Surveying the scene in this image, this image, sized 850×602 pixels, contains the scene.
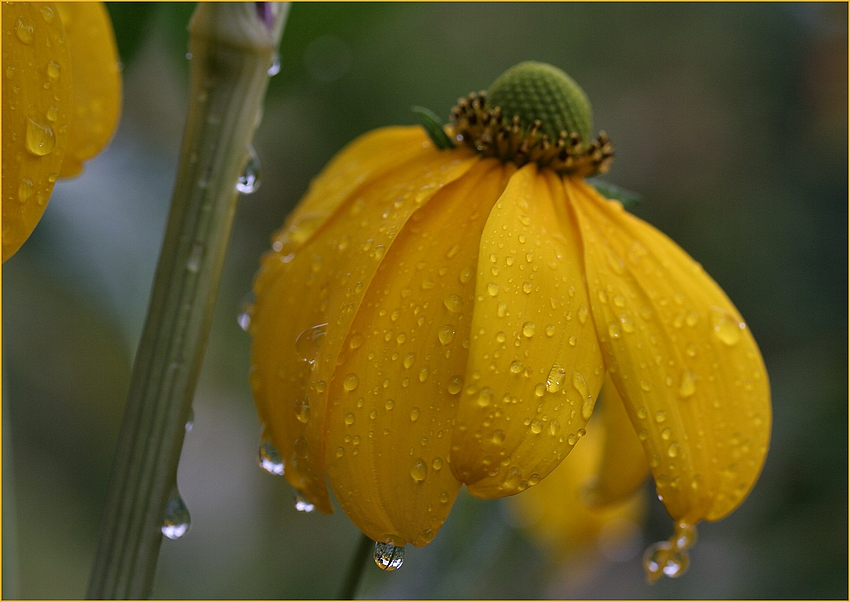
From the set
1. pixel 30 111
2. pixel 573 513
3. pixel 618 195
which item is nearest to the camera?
pixel 30 111

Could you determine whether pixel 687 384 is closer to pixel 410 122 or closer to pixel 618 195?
pixel 618 195

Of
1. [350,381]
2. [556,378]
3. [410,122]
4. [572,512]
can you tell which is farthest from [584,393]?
[410,122]

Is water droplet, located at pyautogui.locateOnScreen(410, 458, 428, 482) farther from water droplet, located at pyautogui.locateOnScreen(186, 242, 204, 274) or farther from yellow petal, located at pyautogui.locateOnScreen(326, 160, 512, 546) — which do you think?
water droplet, located at pyautogui.locateOnScreen(186, 242, 204, 274)

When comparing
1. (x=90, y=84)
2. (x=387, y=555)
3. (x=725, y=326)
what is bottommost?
(x=387, y=555)

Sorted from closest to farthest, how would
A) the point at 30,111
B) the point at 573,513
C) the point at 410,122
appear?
the point at 30,111 → the point at 573,513 → the point at 410,122

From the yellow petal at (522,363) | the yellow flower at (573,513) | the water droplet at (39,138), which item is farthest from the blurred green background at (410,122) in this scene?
the yellow petal at (522,363)

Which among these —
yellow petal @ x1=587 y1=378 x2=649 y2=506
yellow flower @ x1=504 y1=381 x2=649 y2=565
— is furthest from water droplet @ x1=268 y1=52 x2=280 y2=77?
yellow flower @ x1=504 y1=381 x2=649 y2=565
